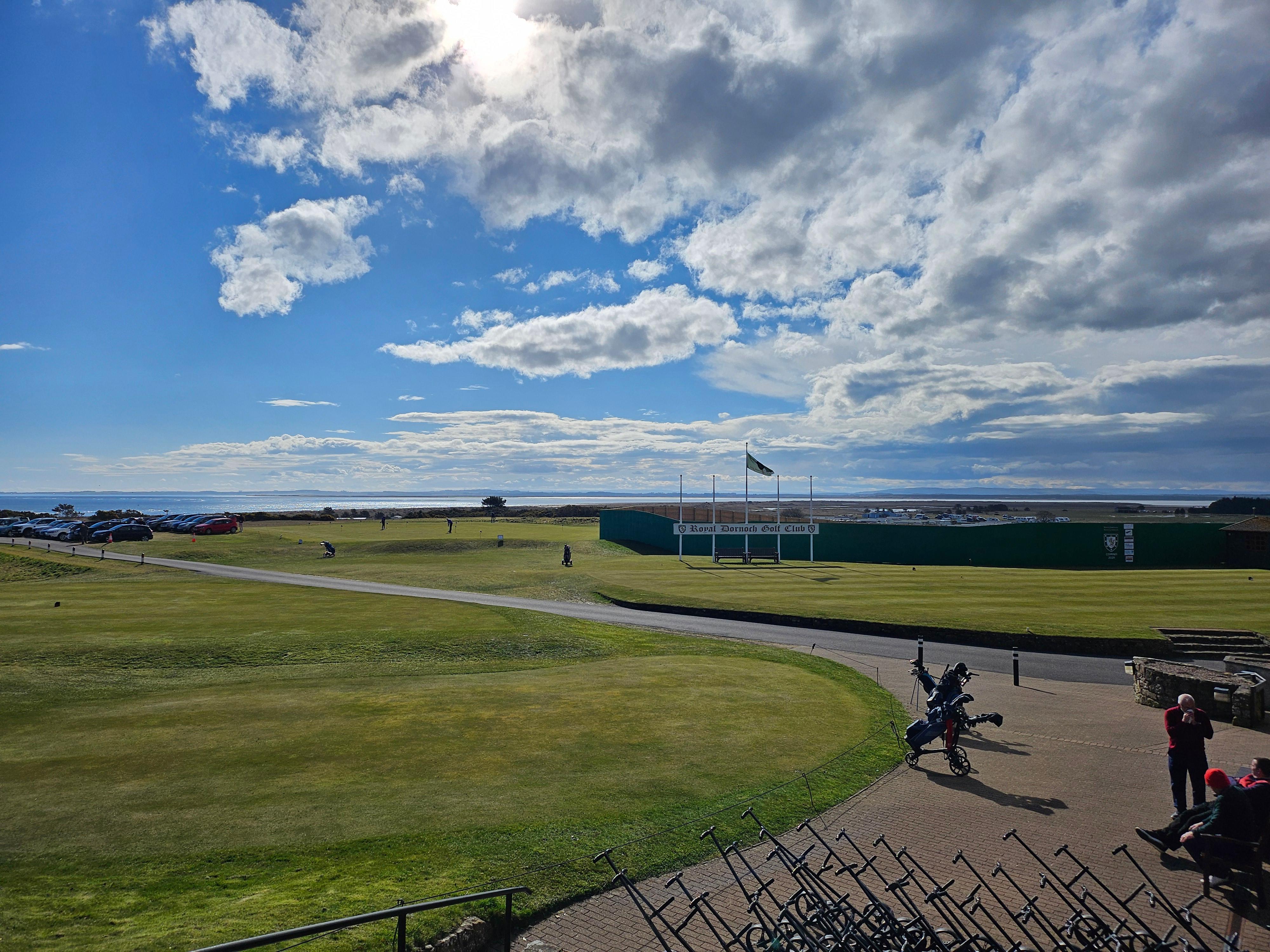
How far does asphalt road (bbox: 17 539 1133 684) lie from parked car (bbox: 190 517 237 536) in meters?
28.7

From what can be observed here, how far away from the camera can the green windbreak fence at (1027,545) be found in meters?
47.3

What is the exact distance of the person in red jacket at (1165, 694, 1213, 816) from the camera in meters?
9.98

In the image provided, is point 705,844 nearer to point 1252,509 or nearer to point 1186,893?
point 1186,893

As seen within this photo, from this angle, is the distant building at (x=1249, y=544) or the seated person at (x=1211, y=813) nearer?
the seated person at (x=1211, y=813)

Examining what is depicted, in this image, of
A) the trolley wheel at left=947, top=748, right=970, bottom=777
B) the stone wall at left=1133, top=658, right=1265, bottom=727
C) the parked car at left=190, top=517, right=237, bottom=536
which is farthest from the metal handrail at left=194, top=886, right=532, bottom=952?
the parked car at left=190, top=517, right=237, bottom=536

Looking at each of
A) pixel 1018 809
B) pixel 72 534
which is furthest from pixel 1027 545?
pixel 72 534

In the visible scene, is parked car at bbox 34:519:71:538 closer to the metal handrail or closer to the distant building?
the metal handrail

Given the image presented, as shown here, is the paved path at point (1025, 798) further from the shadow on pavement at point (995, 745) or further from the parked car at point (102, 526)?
the parked car at point (102, 526)

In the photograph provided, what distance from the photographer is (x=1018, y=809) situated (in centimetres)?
1052

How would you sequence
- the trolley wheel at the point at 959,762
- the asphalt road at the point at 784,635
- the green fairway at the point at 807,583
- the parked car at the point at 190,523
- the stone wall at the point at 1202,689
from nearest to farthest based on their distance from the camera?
1. the trolley wheel at the point at 959,762
2. the stone wall at the point at 1202,689
3. the asphalt road at the point at 784,635
4. the green fairway at the point at 807,583
5. the parked car at the point at 190,523

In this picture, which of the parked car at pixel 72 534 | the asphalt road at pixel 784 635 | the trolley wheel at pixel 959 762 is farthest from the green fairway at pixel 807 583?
the trolley wheel at pixel 959 762

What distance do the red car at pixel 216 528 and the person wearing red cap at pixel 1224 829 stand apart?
75.7 meters

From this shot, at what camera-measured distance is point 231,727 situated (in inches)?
554

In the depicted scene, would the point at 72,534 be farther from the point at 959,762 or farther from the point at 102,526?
the point at 959,762
